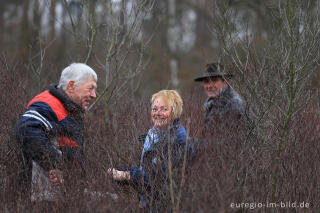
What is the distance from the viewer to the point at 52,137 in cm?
315

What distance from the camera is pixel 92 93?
3641 millimetres

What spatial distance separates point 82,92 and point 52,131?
1.78 feet

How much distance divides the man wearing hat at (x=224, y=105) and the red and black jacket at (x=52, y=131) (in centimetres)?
136

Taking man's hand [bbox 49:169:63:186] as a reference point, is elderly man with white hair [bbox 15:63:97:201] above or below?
above

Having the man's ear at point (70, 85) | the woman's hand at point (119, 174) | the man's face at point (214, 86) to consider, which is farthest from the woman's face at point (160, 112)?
the man's face at point (214, 86)

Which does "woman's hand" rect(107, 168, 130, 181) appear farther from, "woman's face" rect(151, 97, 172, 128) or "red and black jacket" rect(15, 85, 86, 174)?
"woman's face" rect(151, 97, 172, 128)

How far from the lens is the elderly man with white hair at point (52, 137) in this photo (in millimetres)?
3012

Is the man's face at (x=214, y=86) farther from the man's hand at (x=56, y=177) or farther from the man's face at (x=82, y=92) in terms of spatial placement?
the man's hand at (x=56, y=177)

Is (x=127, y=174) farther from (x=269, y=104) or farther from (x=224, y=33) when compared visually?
(x=224, y=33)

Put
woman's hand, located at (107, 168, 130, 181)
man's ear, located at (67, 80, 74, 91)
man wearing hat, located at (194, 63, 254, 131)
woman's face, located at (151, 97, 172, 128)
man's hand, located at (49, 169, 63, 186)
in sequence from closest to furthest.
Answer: man's hand, located at (49, 169, 63, 186) → woman's hand, located at (107, 168, 130, 181) → woman's face, located at (151, 97, 172, 128) → man's ear, located at (67, 80, 74, 91) → man wearing hat, located at (194, 63, 254, 131)

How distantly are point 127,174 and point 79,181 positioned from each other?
1.31 ft

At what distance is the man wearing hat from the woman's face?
678mm

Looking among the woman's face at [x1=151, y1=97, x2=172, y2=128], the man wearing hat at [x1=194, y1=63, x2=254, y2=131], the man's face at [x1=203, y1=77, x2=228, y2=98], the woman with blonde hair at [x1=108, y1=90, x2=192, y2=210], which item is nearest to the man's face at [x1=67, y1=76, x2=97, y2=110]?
the woman's face at [x1=151, y1=97, x2=172, y2=128]

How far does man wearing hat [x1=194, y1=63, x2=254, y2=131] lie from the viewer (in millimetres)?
3821
